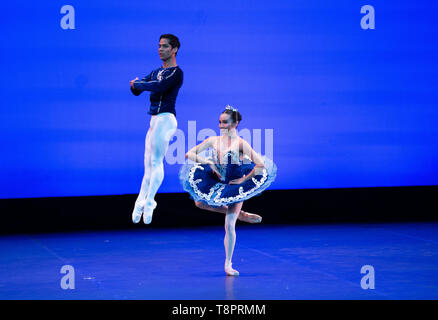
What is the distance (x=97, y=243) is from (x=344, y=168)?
10.3 ft

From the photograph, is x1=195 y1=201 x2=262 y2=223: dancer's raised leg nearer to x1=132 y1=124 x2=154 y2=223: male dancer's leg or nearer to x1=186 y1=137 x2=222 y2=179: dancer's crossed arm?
x1=186 y1=137 x2=222 y2=179: dancer's crossed arm

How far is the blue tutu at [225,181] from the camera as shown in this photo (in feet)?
17.1

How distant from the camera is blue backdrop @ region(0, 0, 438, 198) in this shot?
8031mm

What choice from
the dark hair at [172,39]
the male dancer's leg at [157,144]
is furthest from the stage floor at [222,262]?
the dark hair at [172,39]

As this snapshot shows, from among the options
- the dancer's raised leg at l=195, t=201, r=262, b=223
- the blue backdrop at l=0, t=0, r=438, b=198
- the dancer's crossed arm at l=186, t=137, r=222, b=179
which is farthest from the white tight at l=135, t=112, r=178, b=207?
the blue backdrop at l=0, t=0, r=438, b=198

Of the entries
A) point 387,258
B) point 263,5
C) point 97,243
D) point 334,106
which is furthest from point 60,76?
point 387,258

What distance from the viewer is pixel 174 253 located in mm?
6953

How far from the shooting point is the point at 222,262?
20.9ft

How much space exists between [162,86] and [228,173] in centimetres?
87

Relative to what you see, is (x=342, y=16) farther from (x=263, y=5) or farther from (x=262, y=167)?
(x=262, y=167)

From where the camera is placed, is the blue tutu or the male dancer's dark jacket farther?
the blue tutu

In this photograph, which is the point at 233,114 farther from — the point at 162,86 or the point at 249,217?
the point at 249,217

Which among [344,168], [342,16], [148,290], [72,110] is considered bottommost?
[148,290]

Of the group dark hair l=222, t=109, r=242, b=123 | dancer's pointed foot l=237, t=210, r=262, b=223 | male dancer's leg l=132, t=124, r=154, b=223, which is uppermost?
dark hair l=222, t=109, r=242, b=123
